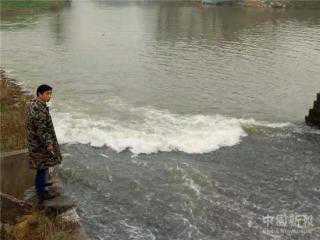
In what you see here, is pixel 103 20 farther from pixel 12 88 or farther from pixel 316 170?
pixel 316 170

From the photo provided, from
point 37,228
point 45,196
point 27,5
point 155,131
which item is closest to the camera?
point 37,228

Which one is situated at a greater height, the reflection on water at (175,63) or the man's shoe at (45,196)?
the man's shoe at (45,196)

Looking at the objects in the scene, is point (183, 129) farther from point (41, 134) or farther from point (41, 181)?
point (41, 134)

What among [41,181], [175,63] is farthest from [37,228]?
[175,63]

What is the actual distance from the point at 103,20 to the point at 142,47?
2121 cm

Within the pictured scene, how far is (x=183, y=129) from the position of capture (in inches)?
785

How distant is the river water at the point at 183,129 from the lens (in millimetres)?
12820

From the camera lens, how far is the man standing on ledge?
33.8 ft

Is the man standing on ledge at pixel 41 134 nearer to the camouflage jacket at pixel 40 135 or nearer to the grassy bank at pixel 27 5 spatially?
the camouflage jacket at pixel 40 135

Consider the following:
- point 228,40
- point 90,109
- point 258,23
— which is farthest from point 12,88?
point 258,23

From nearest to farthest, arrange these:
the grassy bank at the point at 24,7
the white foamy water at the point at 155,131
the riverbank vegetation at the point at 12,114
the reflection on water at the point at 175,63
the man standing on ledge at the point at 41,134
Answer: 1. the man standing on ledge at the point at 41,134
2. the riverbank vegetation at the point at 12,114
3. the white foamy water at the point at 155,131
4. the reflection on water at the point at 175,63
5. the grassy bank at the point at 24,7

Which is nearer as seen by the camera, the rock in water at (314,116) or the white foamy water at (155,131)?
the white foamy water at (155,131)

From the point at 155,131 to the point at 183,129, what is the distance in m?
1.25

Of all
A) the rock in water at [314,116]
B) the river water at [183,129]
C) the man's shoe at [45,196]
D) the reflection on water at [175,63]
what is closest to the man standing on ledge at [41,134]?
the man's shoe at [45,196]
